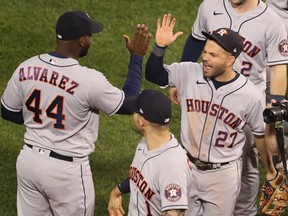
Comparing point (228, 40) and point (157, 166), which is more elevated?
point (228, 40)

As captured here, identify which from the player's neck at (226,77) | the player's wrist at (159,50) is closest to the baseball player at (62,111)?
the player's wrist at (159,50)

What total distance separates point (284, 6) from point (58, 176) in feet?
14.7

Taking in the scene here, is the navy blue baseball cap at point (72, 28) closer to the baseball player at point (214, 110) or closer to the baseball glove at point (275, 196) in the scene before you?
the baseball player at point (214, 110)

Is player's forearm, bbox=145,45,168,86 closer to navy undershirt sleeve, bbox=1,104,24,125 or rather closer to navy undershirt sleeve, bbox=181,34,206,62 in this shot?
navy undershirt sleeve, bbox=181,34,206,62

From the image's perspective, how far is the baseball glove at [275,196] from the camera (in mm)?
9203

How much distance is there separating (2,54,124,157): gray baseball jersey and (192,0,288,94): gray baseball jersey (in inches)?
59.3

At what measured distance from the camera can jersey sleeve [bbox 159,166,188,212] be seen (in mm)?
7254

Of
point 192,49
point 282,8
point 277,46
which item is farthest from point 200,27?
point 282,8

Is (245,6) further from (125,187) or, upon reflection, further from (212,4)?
(125,187)

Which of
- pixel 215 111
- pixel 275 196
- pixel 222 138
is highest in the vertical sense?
pixel 215 111

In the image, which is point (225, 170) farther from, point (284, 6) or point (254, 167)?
point (284, 6)

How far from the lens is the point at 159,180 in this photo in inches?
289

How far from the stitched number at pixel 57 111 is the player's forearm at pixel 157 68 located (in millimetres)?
931

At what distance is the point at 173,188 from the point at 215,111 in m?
1.48
